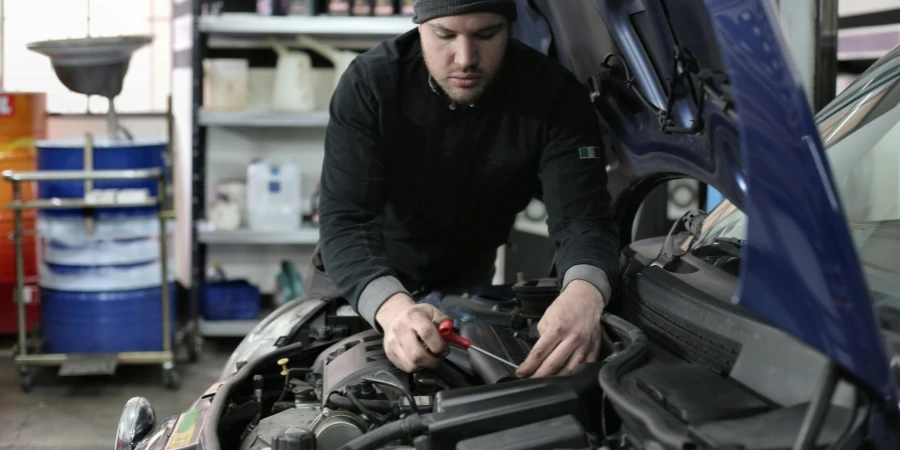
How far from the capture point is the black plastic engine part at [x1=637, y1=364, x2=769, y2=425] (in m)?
1.15

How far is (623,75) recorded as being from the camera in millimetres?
1850

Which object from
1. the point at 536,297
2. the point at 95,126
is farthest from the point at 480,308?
the point at 95,126

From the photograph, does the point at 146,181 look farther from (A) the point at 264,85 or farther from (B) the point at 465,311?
(B) the point at 465,311

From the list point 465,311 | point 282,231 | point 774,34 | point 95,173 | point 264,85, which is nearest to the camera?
point 774,34

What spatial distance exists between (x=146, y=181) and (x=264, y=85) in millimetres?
1131

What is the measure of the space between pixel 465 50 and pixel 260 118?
2971 mm

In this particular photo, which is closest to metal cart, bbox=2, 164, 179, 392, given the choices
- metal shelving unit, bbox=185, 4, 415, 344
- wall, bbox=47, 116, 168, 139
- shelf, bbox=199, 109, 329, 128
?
metal shelving unit, bbox=185, 4, 415, 344

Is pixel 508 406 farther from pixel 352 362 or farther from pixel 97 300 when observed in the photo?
pixel 97 300

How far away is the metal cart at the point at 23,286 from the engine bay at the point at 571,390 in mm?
2326

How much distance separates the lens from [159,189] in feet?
13.5

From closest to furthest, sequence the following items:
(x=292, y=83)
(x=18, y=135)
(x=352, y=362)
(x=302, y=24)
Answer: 1. (x=352, y=362)
2. (x=18, y=135)
3. (x=302, y=24)
4. (x=292, y=83)

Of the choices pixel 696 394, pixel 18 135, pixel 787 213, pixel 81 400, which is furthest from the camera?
pixel 18 135

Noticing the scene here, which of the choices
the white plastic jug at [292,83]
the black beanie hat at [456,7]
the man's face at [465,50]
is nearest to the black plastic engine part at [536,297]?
the man's face at [465,50]

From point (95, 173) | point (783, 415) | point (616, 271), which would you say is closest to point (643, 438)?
point (783, 415)
